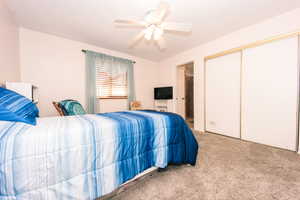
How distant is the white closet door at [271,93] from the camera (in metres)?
2.04

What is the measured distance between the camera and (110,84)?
11.7ft

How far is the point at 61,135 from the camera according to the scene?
85 centimetres

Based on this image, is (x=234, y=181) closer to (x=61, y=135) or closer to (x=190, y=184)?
(x=190, y=184)

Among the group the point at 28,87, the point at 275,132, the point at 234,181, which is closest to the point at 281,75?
the point at 275,132

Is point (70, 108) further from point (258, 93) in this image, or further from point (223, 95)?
point (258, 93)

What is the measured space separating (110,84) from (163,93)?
1847mm

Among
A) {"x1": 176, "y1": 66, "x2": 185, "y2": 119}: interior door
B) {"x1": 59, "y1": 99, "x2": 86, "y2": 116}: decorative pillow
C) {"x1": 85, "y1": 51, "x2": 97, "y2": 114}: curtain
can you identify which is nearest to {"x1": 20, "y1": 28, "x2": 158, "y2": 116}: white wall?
{"x1": 85, "y1": 51, "x2": 97, "y2": 114}: curtain

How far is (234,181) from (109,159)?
54.8 inches

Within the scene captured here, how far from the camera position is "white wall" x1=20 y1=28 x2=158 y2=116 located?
248cm

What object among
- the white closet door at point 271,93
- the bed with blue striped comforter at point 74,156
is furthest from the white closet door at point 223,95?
the bed with blue striped comforter at point 74,156

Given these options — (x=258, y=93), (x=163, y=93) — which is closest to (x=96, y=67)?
(x=163, y=93)

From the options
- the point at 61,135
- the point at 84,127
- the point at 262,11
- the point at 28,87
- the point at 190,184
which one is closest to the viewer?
the point at 61,135

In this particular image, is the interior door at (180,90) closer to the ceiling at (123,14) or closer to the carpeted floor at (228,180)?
the ceiling at (123,14)

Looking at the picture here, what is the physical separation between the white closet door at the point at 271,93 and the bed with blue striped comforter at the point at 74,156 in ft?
7.48
